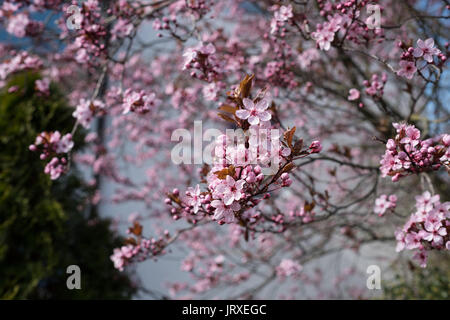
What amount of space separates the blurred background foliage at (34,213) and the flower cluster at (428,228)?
2.45 meters

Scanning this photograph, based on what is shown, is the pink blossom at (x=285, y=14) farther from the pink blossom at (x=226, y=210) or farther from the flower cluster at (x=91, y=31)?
the pink blossom at (x=226, y=210)

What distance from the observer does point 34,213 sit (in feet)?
8.96

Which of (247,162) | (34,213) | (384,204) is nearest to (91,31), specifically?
(247,162)

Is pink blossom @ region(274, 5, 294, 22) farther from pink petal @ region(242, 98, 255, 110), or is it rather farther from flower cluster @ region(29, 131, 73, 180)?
flower cluster @ region(29, 131, 73, 180)

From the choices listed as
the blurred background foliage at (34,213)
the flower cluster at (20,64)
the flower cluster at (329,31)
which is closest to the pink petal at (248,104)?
the flower cluster at (329,31)

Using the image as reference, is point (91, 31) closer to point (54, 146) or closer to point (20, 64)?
point (54, 146)

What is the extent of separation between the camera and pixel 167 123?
14.8ft

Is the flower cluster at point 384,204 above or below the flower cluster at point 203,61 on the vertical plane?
below

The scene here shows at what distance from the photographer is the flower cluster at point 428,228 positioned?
1.36 m

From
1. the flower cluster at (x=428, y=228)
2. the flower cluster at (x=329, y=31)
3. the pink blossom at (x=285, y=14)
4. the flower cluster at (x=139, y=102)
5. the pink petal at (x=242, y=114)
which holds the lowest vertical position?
the flower cluster at (x=428, y=228)
